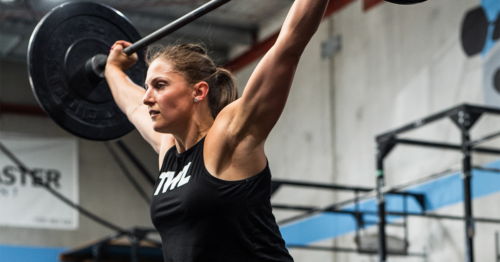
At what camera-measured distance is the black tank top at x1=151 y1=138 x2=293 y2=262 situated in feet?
4.41

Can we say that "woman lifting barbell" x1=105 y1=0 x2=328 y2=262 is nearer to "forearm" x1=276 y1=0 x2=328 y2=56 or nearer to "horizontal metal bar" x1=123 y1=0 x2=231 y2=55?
"forearm" x1=276 y1=0 x2=328 y2=56

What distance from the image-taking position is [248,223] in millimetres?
1358

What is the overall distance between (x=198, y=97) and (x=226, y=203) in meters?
0.32

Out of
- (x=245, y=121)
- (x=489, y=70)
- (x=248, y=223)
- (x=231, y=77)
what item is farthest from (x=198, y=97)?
(x=489, y=70)

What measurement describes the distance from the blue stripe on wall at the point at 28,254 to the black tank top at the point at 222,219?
8056 millimetres

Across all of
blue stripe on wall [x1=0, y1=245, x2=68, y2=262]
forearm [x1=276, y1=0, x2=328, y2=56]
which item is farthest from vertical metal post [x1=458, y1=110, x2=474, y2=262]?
blue stripe on wall [x1=0, y1=245, x2=68, y2=262]

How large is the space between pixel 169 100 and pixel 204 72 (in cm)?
13

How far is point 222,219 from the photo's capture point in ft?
4.42

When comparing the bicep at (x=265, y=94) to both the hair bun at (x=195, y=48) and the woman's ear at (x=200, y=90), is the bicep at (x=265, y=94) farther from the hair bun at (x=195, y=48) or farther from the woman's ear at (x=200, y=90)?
the hair bun at (x=195, y=48)

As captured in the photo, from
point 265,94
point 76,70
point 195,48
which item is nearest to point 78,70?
point 76,70

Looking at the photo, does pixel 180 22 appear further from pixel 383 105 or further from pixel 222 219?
pixel 383 105

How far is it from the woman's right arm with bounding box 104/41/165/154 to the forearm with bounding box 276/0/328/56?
0.74 m

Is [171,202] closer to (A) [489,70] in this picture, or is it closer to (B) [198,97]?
(B) [198,97]

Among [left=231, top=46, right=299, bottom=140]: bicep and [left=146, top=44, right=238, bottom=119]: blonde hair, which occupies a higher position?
[left=146, top=44, right=238, bottom=119]: blonde hair
